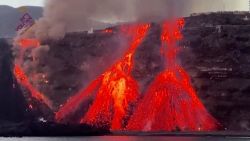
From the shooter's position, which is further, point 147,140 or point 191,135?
point 191,135

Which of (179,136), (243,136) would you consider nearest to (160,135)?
(179,136)

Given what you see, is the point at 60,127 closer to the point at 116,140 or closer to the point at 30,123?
the point at 30,123

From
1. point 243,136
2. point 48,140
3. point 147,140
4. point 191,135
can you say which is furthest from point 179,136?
point 48,140

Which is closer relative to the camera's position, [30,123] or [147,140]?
[147,140]

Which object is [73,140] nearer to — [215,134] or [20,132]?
[20,132]

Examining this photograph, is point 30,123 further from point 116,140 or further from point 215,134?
point 215,134

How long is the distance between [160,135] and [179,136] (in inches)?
233

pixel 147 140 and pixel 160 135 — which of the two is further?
pixel 160 135

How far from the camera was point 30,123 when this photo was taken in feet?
655

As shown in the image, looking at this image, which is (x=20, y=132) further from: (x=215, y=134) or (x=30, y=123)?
(x=215, y=134)

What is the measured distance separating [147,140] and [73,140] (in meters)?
21.1

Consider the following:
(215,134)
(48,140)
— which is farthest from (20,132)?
(215,134)

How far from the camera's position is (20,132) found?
199375mm

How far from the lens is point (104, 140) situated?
168 meters
